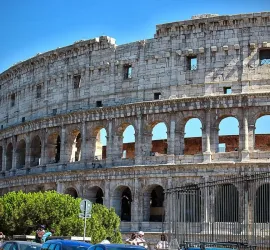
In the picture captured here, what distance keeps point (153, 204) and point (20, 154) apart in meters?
10.7

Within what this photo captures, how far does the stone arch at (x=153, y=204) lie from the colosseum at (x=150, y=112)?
0.07 metres

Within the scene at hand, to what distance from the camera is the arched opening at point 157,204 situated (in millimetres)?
40912

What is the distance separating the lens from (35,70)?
46.0m

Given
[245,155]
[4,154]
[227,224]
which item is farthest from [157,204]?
[227,224]

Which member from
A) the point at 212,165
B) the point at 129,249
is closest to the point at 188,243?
the point at 129,249

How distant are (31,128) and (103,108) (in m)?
7.41

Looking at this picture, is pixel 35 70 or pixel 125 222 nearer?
pixel 125 222

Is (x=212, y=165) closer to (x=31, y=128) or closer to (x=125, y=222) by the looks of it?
(x=125, y=222)

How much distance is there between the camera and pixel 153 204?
142ft

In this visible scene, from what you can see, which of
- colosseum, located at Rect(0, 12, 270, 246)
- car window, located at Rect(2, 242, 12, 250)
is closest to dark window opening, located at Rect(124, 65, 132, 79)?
colosseum, located at Rect(0, 12, 270, 246)

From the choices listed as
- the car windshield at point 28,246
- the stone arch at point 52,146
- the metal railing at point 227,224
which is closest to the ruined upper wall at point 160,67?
the stone arch at point 52,146

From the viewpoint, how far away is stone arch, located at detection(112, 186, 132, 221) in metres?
38.9

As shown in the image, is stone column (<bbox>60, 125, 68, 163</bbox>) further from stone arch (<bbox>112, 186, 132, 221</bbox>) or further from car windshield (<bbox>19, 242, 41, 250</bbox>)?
car windshield (<bbox>19, 242, 41, 250</bbox>)

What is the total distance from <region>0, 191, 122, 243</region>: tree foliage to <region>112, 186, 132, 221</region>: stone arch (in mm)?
6224
